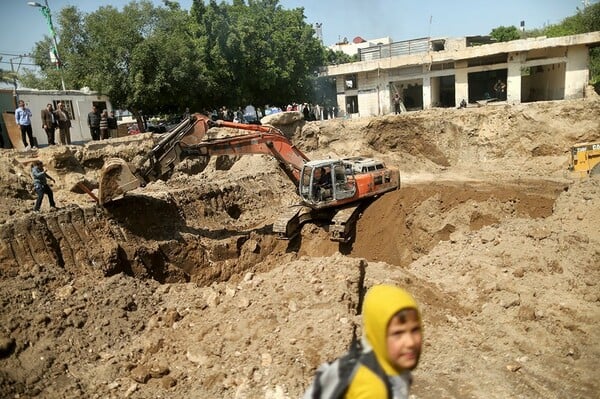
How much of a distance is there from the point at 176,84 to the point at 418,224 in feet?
43.7

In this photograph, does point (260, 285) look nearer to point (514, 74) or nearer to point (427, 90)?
point (514, 74)

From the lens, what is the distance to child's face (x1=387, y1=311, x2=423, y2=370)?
2021 millimetres

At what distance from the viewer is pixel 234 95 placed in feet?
81.4

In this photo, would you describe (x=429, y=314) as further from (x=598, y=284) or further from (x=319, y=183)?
(x=319, y=183)

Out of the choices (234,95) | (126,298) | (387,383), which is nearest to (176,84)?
(234,95)

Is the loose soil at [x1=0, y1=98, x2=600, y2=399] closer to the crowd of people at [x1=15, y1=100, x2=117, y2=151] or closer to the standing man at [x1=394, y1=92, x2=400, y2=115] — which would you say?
the crowd of people at [x1=15, y1=100, x2=117, y2=151]

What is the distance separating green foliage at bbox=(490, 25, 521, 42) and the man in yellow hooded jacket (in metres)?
46.8

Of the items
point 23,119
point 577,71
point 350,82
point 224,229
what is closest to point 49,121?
point 23,119

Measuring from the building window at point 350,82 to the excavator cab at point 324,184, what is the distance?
17.7m

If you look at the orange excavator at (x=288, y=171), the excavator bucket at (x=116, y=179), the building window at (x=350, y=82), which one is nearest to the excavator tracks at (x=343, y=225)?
the orange excavator at (x=288, y=171)

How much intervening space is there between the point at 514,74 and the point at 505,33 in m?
21.7

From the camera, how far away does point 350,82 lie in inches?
1208

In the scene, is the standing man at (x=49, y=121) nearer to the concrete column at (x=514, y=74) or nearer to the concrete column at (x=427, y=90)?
the concrete column at (x=427, y=90)

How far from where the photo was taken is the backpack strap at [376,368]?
209cm
